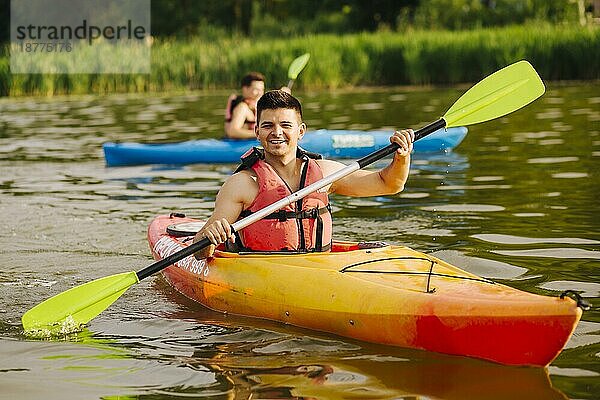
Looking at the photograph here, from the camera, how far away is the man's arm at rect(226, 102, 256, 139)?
9719 millimetres

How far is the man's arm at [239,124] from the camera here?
9719mm

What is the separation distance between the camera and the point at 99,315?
16.5ft

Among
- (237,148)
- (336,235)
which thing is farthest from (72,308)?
(237,148)

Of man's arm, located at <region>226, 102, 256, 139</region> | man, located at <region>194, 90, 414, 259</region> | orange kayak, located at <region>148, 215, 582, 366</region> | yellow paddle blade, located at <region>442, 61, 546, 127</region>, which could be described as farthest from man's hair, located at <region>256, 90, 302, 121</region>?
man's arm, located at <region>226, 102, 256, 139</region>

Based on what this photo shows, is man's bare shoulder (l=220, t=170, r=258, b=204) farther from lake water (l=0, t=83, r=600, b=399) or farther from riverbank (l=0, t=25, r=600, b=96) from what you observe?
riverbank (l=0, t=25, r=600, b=96)

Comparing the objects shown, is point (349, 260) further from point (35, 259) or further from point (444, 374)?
point (35, 259)

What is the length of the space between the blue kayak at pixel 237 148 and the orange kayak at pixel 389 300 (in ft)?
15.7

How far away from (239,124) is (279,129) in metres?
5.09

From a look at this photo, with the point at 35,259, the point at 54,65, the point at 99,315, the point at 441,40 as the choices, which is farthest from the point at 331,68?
the point at 99,315

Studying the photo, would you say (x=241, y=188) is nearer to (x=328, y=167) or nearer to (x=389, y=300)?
(x=328, y=167)

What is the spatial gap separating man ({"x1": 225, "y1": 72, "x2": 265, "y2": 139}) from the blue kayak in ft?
0.39

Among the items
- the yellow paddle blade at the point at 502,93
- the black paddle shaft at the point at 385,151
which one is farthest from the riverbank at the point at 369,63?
the black paddle shaft at the point at 385,151

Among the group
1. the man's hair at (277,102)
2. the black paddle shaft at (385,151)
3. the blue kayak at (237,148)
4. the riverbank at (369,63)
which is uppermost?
the riverbank at (369,63)

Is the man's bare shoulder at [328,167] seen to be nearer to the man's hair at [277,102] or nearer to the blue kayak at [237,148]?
the man's hair at [277,102]
